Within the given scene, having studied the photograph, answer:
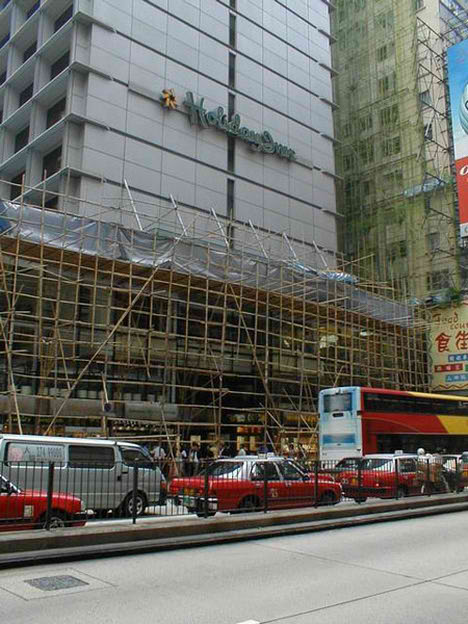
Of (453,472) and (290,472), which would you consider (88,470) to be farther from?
(453,472)

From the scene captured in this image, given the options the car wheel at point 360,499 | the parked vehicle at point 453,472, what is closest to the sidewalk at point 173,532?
the car wheel at point 360,499

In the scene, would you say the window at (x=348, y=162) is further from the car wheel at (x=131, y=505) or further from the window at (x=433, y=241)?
the car wheel at (x=131, y=505)

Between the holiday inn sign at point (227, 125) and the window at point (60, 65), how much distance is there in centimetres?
486

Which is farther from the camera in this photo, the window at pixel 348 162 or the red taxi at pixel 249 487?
the window at pixel 348 162

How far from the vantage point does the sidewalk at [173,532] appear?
27.3 ft

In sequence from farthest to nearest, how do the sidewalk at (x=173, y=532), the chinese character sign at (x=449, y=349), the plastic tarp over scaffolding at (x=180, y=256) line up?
the chinese character sign at (x=449, y=349) → the plastic tarp over scaffolding at (x=180, y=256) → the sidewalk at (x=173, y=532)

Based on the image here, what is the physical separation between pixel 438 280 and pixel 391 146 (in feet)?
34.9

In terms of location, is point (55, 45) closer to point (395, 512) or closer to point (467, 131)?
point (467, 131)

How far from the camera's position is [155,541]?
9430mm

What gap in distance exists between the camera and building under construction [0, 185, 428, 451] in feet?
64.8

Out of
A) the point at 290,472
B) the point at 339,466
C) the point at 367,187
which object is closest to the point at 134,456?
the point at 290,472

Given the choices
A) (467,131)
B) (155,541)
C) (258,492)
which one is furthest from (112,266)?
(467,131)

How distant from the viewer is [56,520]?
31.4ft

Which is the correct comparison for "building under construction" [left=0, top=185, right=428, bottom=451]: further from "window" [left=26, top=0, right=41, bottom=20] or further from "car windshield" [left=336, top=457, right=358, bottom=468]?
"window" [left=26, top=0, right=41, bottom=20]
